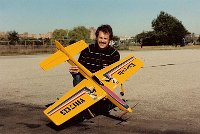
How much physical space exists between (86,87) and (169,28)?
4557 inches

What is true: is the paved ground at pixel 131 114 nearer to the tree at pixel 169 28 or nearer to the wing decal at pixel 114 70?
the wing decal at pixel 114 70

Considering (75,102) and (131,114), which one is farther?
(131,114)

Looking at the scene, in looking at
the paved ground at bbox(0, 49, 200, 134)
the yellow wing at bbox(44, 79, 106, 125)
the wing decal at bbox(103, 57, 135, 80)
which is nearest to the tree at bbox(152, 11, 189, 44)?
the paved ground at bbox(0, 49, 200, 134)

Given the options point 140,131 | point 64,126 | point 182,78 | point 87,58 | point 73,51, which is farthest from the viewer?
point 182,78

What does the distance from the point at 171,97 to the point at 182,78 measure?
5.49m

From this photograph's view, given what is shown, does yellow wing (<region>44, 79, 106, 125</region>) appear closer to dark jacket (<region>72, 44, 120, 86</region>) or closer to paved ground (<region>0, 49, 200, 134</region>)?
paved ground (<region>0, 49, 200, 134</region>)

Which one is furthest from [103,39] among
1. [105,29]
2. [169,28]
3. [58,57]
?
[169,28]

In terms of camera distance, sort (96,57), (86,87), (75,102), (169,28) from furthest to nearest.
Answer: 1. (169,28)
2. (96,57)
3. (86,87)
4. (75,102)

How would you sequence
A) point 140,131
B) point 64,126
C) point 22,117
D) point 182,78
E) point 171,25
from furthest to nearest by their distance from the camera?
point 171,25 → point 182,78 → point 22,117 → point 64,126 → point 140,131

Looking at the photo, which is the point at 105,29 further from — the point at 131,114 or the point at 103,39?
the point at 131,114

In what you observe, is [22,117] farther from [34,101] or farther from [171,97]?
[171,97]

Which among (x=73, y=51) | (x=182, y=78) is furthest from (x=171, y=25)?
(x=73, y=51)

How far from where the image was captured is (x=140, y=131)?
664 centimetres

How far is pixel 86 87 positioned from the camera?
7.70 meters
